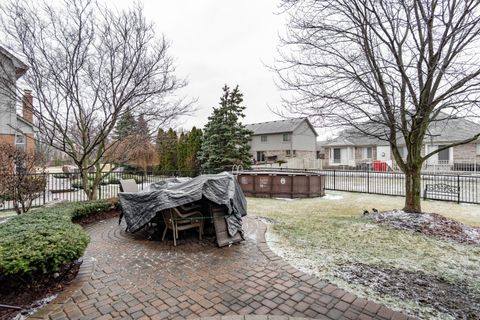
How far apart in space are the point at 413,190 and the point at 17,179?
33.1 feet

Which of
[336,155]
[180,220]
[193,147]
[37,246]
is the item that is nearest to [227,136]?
[193,147]

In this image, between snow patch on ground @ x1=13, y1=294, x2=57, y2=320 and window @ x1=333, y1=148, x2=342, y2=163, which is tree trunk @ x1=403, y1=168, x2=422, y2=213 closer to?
snow patch on ground @ x1=13, y1=294, x2=57, y2=320

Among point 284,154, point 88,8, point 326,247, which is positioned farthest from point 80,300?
point 284,154

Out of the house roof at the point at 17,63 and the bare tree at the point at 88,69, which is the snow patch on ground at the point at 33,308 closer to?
the bare tree at the point at 88,69

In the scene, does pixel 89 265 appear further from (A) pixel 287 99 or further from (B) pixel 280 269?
(A) pixel 287 99

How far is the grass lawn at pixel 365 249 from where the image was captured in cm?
343

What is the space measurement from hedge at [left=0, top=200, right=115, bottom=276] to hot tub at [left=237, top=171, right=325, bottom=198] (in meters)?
7.89

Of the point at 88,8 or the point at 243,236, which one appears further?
the point at 88,8

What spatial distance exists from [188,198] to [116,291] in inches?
72.5

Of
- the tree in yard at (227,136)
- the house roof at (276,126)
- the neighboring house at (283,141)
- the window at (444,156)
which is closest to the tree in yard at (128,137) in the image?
the tree in yard at (227,136)

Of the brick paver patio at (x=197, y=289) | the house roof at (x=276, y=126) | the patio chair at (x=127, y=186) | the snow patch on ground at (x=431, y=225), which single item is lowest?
the brick paver patio at (x=197, y=289)

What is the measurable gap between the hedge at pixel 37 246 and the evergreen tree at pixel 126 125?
411cm

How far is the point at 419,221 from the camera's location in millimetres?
5980

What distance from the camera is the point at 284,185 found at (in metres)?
10.5
